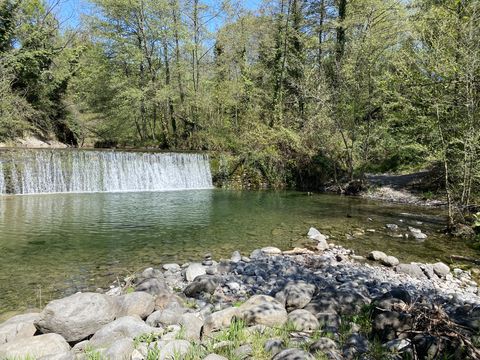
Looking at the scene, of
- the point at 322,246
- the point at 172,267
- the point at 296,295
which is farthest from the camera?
the point at 322,246

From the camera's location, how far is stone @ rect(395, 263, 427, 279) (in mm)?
5984

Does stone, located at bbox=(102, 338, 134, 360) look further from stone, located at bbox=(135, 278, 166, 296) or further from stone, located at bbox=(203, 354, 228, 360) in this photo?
stone, located at bbox=(135, 278, 166, 296)

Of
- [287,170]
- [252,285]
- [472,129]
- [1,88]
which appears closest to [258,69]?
[287,170]

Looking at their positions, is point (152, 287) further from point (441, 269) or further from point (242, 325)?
point (441, 269)

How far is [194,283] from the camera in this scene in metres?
4.83

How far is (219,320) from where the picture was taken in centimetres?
348

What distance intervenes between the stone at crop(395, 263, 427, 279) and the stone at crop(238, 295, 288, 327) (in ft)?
11.6

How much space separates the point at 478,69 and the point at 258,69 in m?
15.1

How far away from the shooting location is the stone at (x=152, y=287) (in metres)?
4.40

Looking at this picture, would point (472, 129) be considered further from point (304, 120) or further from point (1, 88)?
point (1, 88)

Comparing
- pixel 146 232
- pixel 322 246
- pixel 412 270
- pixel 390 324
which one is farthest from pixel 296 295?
pixel 146 232

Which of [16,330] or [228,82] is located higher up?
[228,82]

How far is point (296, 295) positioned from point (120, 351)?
2.17 meters

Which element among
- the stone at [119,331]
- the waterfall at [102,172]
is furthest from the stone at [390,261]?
the waterfall at [102,172]
